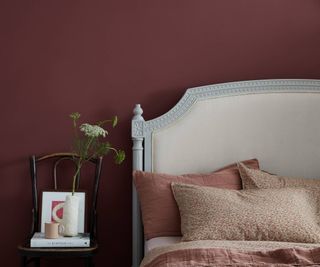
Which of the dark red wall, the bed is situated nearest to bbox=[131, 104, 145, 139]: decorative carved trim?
the bed

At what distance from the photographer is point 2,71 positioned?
11.4 ft

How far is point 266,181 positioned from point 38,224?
139 centimetres

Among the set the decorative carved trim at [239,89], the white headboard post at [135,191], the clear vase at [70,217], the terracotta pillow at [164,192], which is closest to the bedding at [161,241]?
the terracotta pillow at [164,192]

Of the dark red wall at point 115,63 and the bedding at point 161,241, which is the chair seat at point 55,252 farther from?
the dark red wall at point 115,63

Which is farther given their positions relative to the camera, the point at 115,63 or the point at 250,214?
the point at 115,63

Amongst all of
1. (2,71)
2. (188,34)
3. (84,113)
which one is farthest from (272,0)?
(2,71)

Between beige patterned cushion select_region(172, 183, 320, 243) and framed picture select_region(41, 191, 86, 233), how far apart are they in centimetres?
65

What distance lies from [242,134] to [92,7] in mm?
1257

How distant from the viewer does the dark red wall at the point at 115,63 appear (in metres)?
3.46

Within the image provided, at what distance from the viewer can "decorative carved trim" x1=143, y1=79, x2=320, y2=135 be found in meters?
3.41

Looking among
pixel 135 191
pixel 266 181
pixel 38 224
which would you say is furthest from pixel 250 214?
pixel 38 224

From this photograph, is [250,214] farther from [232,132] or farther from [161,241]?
[232,132]

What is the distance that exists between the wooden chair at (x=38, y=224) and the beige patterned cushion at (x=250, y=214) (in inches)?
23.3

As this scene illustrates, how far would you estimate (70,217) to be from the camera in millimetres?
3088
